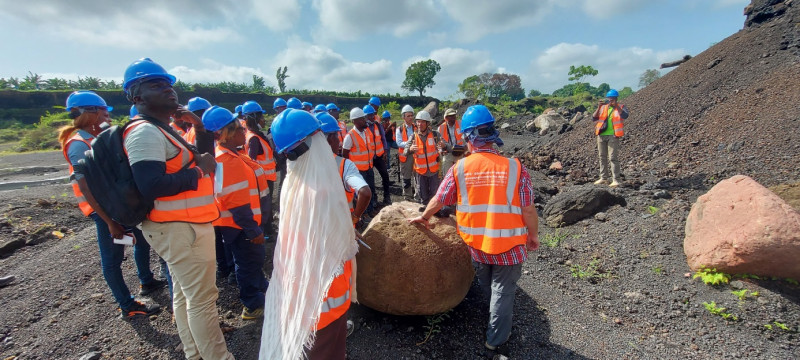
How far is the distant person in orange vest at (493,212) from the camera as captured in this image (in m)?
2.56

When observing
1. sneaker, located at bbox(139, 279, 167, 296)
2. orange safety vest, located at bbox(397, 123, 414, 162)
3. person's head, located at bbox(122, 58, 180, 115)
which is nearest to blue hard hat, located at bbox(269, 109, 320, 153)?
person's head, located at bbox(122, 58, 180, 115)

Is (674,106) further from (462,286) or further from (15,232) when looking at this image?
(15,232)

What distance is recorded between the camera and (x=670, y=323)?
3207mm

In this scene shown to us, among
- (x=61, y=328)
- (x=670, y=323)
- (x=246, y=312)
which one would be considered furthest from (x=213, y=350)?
(x=670, y=323)

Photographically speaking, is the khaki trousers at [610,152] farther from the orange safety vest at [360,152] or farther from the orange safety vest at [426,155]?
the orange safety vest at [360,152]

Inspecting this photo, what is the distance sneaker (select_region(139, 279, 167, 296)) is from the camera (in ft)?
12.8

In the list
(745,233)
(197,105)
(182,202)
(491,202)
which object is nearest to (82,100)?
(197,105)

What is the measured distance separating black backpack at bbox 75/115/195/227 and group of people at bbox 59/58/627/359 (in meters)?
0.09

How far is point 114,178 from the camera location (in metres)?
2.10

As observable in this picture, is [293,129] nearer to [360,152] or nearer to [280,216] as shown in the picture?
[280,216]

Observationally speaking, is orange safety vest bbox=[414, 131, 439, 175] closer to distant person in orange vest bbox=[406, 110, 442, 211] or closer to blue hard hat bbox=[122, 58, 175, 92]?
distant person in orange vest bbox=[406, 110, 442, 211]

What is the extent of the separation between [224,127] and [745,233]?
16.4 feet

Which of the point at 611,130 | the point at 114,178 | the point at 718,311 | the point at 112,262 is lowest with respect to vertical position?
the point at 718,311

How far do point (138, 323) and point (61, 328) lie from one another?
74 cm
